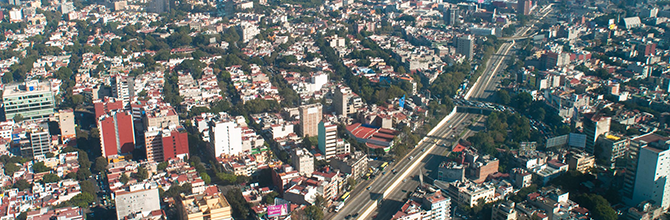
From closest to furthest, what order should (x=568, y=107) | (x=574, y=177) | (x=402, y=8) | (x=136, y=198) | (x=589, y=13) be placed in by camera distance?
(x=136, y=198), (x=574, y=177), (x=568, y=107), (x=589, y=13), (x=402, y=8)

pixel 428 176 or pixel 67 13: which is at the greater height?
pixel 67 13

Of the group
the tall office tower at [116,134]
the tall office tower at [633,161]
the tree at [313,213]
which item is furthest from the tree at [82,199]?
the tall office tower at [633,161]

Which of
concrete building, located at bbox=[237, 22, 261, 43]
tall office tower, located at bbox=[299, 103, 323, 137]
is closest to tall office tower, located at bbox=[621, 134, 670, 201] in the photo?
tall office tower, located at bbox=[299, 103, 323, 137]

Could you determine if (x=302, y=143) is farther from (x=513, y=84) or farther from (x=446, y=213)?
(x=513, y=84)

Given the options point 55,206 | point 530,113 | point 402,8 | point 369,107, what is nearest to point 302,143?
point 369,107

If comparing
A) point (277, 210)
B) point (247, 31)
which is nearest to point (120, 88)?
point (277, 210)

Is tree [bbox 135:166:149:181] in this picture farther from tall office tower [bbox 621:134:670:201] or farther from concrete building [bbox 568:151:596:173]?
tall office tower [bbox 621:134:670:201]

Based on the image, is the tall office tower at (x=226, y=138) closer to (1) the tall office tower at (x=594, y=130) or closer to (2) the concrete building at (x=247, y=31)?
(1) the tall office tower at (x=594, y=130)

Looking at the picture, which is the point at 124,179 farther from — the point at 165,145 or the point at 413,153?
the point at 413,153
